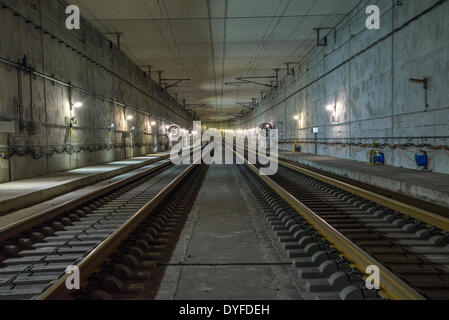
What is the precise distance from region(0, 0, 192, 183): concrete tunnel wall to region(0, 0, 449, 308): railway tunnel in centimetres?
7

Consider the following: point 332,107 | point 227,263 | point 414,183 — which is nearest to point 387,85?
point 414,183

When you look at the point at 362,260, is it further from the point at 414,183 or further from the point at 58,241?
the point at 414,183

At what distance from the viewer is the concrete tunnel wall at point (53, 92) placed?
10492mm

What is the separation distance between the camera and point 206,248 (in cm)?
509

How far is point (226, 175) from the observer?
618 inches

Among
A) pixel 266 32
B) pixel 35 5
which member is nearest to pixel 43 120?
pixel 35 5

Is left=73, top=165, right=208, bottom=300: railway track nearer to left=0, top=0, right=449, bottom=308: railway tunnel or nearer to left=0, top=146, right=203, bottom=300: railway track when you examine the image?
Result: left=0, top=0, right=449, bottom=308: railway tunnel

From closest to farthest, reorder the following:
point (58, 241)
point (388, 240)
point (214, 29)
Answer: point (388, 240) < point (58, 241) < point (214, 29)

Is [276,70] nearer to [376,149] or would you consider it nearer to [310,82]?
[310,82]

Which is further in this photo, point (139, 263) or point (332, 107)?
point (332, 107)

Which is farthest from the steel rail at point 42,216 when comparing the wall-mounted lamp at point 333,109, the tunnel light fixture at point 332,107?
the tunnel light fixture at point 332,107

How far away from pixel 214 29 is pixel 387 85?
9410 mm
